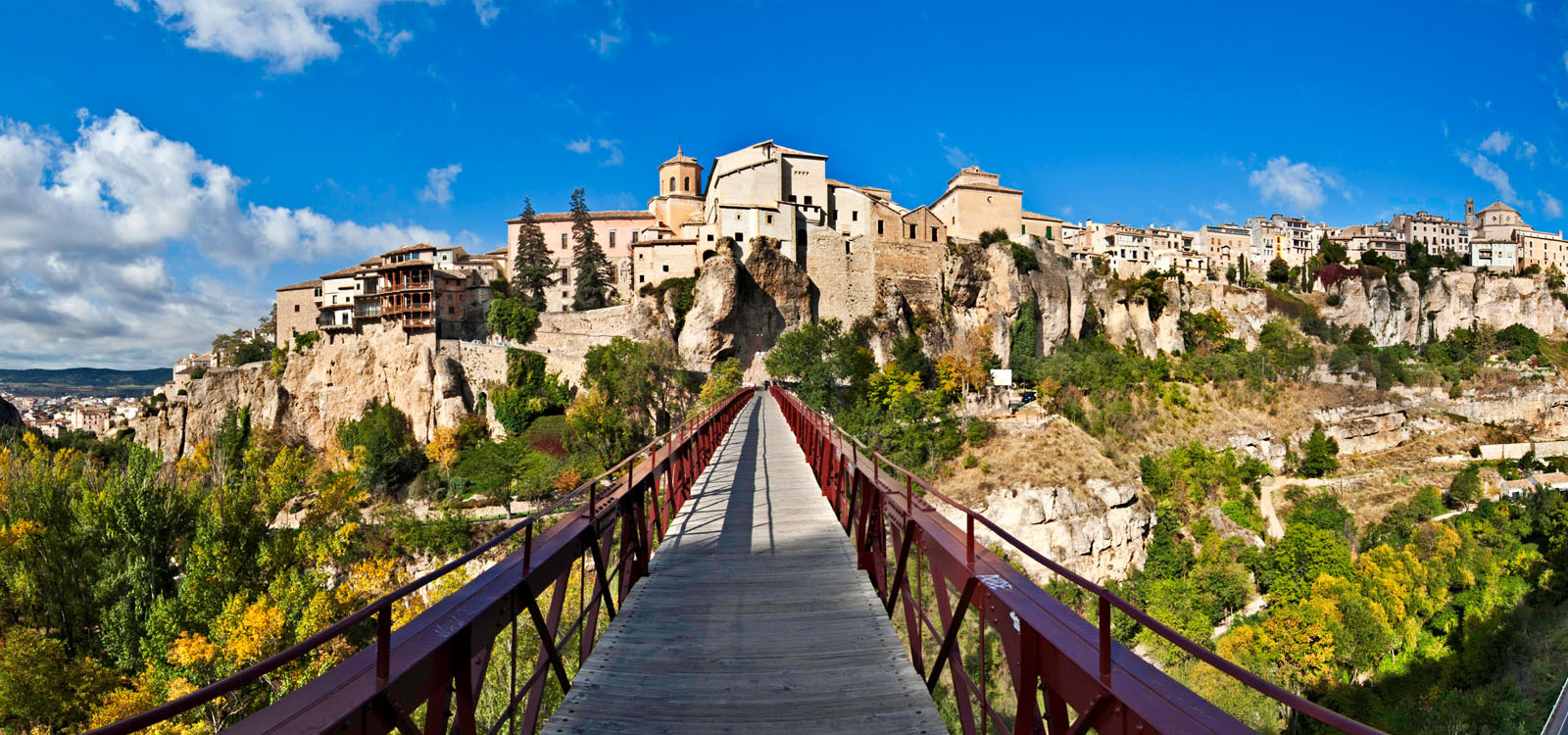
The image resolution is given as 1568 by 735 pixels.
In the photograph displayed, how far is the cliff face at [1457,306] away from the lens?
64500 mm

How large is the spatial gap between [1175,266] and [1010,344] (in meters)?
33.4

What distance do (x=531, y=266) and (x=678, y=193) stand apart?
1315 centimetres

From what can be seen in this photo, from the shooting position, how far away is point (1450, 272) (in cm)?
6894

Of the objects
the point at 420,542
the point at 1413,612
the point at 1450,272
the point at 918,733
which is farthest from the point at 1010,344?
the point at 1450,272

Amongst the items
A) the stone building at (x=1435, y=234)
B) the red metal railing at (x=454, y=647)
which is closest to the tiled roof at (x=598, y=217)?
the red metal railing at (x=454, y=647)

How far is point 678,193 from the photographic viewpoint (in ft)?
179

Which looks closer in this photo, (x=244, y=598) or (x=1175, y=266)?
(x=244, y=598)

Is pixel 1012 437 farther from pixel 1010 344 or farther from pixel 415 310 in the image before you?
pixel 415 310

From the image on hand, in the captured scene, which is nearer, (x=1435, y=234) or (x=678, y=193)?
(x=678, y=193)

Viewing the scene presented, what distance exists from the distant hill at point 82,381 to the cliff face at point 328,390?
416ft

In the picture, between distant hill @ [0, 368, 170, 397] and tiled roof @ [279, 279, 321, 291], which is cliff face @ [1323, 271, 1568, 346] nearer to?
tiled roof @ [279, 279, 321, 291]

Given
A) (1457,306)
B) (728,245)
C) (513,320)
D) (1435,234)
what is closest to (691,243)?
(728,245)

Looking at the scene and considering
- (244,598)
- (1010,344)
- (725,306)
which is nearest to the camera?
(244,598)

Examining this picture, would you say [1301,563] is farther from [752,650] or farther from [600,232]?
[600,232]
